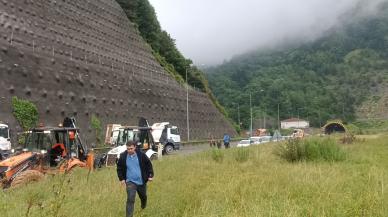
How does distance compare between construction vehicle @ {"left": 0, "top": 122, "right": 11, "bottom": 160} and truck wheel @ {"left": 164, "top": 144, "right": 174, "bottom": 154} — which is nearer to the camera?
construction vehicle @ {"left": 0, "top": 122, "right": 11, "bottom": 160}

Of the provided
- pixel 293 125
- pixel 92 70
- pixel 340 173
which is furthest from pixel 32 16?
pixel 293 125

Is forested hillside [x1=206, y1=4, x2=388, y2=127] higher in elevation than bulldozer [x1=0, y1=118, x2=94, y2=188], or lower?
higher

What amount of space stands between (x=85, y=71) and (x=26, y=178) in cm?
2628

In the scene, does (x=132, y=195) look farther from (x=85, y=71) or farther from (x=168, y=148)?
(x=85, y=71)

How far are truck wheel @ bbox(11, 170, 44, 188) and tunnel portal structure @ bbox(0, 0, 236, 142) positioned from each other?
15.1 meters

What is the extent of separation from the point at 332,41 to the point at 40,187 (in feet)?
570

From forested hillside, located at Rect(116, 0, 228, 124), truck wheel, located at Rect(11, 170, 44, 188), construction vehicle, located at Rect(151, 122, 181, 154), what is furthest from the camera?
forested hillside, located at Rect(116, 0, 228, 124)

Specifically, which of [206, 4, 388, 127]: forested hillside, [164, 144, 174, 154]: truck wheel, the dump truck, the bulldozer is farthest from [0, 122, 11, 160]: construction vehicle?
[206, 4, 388, 127]: forested hillside

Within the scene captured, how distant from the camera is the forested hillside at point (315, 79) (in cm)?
13062

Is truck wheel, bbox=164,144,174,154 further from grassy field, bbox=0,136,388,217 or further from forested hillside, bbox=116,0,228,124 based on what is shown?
forested hillside, bbox=116,0,228,124

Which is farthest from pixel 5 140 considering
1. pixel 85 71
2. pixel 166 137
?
pixel 166 137

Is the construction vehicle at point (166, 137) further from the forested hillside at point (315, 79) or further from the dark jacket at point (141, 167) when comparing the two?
the forested hillside at point (315, 79)

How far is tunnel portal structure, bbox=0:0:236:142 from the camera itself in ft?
109

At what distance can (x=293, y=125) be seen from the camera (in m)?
129
